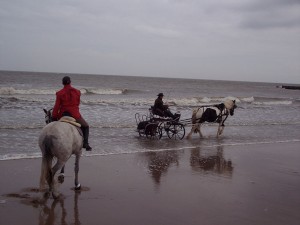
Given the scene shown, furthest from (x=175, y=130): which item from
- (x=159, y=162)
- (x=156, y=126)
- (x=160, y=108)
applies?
(x=159, y=162)

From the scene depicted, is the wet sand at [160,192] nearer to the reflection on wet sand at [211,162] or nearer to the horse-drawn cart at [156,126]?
the reflection on wet sand at [211,162]

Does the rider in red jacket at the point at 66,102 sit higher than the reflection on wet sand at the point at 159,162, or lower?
higher

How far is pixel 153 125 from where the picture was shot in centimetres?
1377

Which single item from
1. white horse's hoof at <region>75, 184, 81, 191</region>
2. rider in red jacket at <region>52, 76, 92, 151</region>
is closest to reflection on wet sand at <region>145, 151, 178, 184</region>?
white horse's hoof at <region>75, 184, 81, 191</region>

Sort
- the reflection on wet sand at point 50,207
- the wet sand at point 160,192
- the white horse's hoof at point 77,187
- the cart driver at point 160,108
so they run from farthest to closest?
the cart driver at point 160,108 < the white horse's hoof at point 77,187 < the wet sand at point 160,192 < the reflection on wet sand at point 50,207

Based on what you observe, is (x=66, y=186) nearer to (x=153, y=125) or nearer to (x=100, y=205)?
(x=100, y=205)

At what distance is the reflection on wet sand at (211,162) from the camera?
9118 mm

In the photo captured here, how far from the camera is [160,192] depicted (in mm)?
7008

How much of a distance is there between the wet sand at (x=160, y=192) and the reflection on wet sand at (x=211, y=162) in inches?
1.0

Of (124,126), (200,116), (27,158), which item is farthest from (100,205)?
(124,126)

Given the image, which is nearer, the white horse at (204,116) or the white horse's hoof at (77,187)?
the white horse's hoof at (77,187)

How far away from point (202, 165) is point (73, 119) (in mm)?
4256

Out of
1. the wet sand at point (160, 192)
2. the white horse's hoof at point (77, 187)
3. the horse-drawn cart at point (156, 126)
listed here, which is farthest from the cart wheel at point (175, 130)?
the white horse's hoof at point (77, 187)

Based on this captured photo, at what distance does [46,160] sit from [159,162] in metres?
4.19
